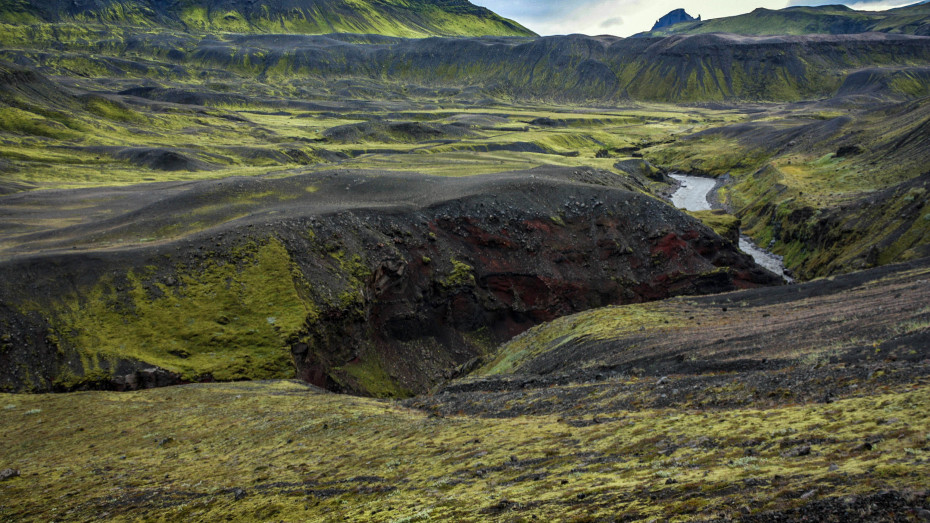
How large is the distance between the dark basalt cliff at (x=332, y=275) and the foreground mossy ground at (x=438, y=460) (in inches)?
371

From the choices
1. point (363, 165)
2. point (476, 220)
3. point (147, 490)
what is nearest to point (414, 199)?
point (476, 220)

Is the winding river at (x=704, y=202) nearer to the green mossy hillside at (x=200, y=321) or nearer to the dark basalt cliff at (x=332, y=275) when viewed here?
the dark basalt cliff at (x=332, y=275)

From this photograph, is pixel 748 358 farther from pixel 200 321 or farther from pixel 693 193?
pixel 693 193

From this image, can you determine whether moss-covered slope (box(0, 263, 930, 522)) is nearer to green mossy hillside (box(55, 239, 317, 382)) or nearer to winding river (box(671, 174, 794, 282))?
green mossy hillside (box(55, 239, 317, 382))

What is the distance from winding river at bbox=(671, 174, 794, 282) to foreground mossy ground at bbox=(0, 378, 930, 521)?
58378mm

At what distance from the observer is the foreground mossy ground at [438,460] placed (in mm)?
13586

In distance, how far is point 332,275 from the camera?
5159 cm

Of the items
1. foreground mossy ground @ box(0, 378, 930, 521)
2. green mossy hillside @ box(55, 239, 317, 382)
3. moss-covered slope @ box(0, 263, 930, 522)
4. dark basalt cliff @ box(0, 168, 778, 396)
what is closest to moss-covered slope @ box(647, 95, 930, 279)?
dark basalt cliff @ box(0, 168, 778, 396)

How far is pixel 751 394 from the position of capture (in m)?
21.7

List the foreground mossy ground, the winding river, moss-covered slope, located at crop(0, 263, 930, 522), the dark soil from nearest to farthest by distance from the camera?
the foreground mossy ground
moss-covered slope, located at crop(0, 263, 930, 522)
the dark soil
the winding river

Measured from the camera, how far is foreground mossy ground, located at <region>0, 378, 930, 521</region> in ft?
44.6

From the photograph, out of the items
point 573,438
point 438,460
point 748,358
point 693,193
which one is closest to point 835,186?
point 693,193

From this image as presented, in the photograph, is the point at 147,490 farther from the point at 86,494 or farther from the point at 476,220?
the point at 476,220

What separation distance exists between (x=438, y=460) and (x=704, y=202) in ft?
335
